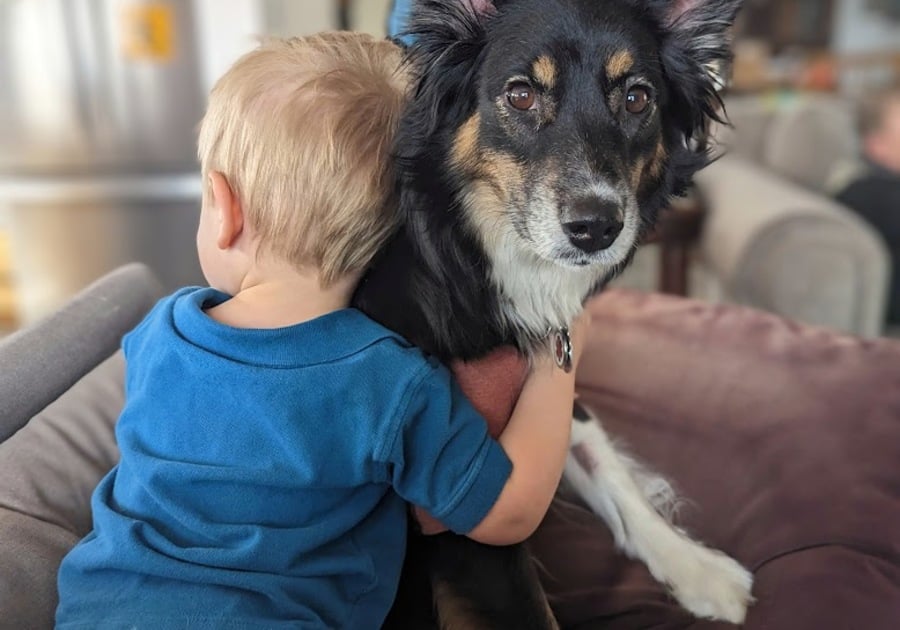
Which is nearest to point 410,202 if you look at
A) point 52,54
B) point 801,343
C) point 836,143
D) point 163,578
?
point 163,578

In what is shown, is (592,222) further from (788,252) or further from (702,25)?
(788,252)

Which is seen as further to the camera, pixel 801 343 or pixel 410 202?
pixel 801 343

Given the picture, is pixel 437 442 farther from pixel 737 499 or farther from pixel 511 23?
pixel 737 499

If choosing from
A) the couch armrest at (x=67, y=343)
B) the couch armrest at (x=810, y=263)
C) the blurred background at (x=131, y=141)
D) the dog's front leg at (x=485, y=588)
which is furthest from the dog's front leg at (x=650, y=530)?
the blurred background at (x=131, y=141)

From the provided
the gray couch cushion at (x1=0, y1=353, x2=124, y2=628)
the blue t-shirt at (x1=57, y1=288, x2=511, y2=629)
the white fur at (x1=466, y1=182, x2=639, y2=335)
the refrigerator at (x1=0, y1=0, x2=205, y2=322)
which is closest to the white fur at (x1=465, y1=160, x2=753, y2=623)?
the white fur at (x1=466, y1=182, x2=639, y2=335)

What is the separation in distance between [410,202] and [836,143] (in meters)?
2.96

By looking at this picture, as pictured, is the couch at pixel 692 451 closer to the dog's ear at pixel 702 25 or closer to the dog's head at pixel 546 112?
the dog's head at pixel 546 112

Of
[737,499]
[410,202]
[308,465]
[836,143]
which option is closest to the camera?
[308,465]

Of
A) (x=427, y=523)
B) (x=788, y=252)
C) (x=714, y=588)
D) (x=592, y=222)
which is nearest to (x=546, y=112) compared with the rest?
(x=592, y=222)

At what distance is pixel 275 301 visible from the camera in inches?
36.0

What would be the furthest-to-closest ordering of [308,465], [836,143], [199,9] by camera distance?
1. [836,143]
2. [199,9]
3. [308,465]

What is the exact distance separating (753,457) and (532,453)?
546mm

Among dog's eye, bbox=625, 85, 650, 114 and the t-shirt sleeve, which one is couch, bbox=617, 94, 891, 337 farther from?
the t-shirt sleeve

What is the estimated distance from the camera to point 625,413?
4.95 feet
